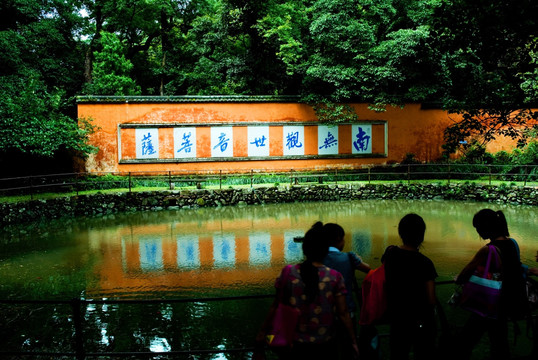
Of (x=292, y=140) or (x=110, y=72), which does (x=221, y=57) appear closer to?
(x=110, y=72)

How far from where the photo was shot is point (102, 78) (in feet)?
65.9

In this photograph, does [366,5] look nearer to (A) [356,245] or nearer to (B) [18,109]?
(A) [356,245]

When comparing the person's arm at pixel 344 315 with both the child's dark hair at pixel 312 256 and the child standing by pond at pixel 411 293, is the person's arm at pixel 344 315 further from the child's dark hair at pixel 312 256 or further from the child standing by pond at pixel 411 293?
the child standing by pond at pixel 411 293

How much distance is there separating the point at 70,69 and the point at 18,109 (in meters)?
8.62

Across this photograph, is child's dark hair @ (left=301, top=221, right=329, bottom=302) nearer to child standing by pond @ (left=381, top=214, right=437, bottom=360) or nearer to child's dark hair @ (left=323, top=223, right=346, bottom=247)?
child's dark hair @ (left=323, top=223, right=346, bottom=247)

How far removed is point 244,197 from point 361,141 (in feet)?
19.7

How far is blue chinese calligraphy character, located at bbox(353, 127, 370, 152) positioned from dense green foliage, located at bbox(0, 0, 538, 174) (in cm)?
122

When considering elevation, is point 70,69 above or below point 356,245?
above

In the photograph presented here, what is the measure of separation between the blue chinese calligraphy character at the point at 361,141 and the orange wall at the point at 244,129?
359mm

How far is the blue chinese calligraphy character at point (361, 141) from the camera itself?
18.4 m

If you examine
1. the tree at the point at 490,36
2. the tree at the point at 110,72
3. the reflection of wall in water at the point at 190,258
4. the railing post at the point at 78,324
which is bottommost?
the reflection of wall in water at the point at 190,258

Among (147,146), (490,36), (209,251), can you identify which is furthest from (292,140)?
(490,36)

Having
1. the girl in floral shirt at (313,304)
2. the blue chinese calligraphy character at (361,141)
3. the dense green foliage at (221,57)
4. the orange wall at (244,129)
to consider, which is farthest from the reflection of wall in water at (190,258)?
the blue chinese calligraphy character at (361,141)

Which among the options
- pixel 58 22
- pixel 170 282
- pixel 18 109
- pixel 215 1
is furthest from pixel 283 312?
pixel 215 1
